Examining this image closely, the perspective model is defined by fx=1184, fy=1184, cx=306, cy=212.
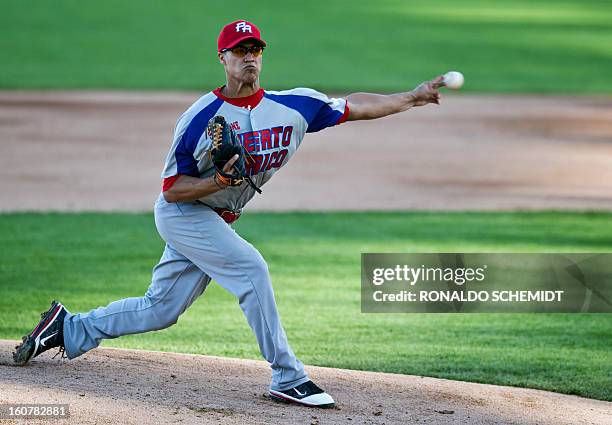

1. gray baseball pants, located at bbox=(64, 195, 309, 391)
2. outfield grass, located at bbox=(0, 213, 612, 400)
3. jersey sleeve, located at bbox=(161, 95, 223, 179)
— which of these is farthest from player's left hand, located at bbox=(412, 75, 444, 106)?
outfield grass, located at bbox=(0, 213, 612, 400)

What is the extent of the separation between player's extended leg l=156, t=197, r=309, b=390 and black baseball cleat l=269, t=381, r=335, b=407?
0.09 ft

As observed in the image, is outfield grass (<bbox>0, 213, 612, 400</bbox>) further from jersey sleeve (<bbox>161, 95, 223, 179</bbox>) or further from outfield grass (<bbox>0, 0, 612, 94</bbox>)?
outfield grass (<bbox>0, 0, 612, 94</bbox>)

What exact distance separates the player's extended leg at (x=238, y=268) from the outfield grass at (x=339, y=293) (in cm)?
154

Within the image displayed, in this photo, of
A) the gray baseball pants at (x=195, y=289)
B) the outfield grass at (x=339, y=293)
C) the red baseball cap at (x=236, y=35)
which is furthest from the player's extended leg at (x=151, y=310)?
the outfield grass at (x=339, y=293)

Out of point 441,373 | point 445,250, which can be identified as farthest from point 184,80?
point 441,373

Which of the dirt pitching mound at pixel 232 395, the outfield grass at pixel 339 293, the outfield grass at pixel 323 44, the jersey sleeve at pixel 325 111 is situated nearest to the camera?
the dirt pitching mound at pixel 232 395

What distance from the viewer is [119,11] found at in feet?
121

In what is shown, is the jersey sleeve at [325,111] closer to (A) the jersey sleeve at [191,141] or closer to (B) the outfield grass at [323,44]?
(A) the jersey sleeve at [191,141]

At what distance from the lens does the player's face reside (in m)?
5.76

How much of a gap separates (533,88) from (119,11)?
1754cm

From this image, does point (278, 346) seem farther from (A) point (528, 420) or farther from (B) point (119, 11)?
(B) point (119, 11)

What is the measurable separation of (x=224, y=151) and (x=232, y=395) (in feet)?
4.29

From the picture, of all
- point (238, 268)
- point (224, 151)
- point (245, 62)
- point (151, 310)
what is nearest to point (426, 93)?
point (245, 62)

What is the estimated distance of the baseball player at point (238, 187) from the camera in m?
5.75
